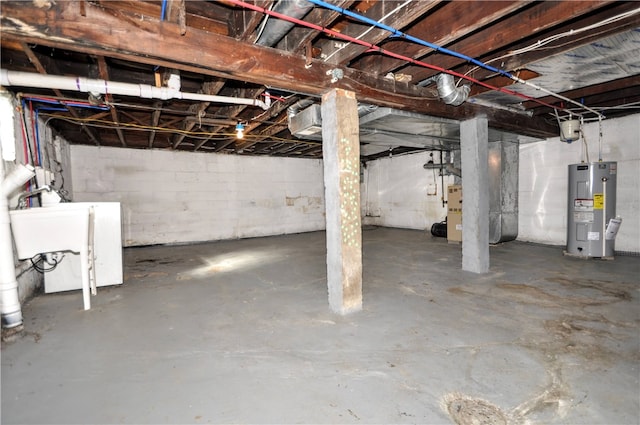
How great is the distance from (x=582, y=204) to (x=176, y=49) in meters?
5.66

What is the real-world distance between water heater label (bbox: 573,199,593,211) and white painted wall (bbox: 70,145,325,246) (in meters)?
5.84

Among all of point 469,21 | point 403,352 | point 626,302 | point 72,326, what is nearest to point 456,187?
point 626,302

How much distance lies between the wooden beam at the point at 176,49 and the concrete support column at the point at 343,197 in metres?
0.22

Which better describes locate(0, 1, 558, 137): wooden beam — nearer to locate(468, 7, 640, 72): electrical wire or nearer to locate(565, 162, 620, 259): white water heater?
locate(468, 7, 640, 72): electrical wire

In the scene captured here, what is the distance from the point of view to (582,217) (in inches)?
170

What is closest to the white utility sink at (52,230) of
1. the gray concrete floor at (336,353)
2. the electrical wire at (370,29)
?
the gray concrete floor at (336,353)

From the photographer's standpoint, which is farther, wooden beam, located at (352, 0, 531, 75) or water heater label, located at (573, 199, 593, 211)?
water heater label, located at (573, 199, 593, 211)

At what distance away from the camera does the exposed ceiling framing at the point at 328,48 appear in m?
1.65

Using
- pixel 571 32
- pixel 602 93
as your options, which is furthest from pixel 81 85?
pixel 602 93

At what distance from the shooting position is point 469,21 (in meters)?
1.90

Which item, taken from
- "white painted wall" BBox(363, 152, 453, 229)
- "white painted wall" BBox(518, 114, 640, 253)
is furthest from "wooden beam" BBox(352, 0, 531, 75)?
"white painted wall" BBox(363, 152, 453, 229)

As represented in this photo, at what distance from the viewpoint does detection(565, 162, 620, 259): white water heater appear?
418cm

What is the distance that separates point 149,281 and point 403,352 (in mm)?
3381

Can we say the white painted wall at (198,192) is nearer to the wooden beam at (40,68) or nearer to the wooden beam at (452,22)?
the wooden beam at (40,68)
